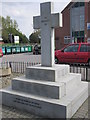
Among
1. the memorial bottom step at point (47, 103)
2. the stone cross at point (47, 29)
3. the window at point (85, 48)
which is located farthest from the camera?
the window at point (85, 48)

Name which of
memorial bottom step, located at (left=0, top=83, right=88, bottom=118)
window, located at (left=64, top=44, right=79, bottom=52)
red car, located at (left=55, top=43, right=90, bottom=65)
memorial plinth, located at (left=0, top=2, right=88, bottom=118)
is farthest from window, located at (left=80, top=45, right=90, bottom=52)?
memorial bottom step, located at (left=0, top=83, right=88, bottom=118)

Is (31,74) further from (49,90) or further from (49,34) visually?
(49,34)

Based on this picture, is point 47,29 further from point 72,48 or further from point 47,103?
point 72,48

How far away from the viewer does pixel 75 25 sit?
32594 mm

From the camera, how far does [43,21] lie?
193 inches

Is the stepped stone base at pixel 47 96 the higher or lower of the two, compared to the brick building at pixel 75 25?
lower

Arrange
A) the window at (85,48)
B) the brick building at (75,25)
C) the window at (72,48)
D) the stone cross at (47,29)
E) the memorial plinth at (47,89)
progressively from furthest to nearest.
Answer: the brick building at (75,25)
the window at (72,48)
the window at (85,48)
the stone cross at (47,29)
the memorial plinth at (47,89)

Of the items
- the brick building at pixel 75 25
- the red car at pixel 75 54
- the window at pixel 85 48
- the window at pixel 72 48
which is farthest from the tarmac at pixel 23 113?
the brick building at pixel 75 25

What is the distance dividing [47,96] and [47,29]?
2.03 metres

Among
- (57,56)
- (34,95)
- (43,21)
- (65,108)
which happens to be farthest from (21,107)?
(57,56)

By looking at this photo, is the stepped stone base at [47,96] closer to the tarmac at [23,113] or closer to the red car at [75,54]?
the tarmac at [23,113]

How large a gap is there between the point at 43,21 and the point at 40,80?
183 centimetres

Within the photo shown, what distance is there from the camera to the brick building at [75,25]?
3100 cm

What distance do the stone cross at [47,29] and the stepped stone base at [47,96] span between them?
1.72ft
